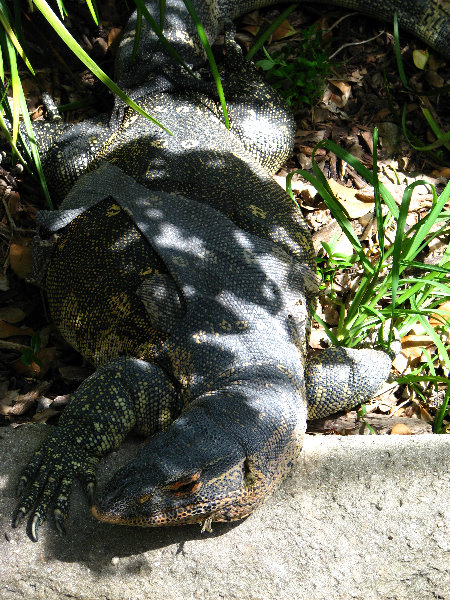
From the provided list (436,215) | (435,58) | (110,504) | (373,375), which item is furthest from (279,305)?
(435,58)

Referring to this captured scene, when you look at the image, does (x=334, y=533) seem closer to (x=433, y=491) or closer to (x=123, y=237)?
(x=433, y=491)

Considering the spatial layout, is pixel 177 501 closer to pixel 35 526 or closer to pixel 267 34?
pixel 35 526

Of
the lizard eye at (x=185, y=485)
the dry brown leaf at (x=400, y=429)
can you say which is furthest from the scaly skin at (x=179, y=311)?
the dry brown leaf at (x=400, y=429)

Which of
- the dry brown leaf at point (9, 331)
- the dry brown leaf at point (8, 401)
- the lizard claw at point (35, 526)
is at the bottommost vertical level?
the dry brown leaf at point (8, 401)

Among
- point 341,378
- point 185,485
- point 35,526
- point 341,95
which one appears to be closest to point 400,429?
point 341,378

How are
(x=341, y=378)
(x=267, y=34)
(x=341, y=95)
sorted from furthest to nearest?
(x=341, y=95) → (x=267, y=34) → (x=341, y=378)

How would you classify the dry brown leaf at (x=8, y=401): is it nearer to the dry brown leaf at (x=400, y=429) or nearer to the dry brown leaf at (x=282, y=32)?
the dry brown leaf at (x=400, y=429)

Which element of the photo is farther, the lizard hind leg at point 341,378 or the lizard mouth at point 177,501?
the lizard hind leg at point 341,378

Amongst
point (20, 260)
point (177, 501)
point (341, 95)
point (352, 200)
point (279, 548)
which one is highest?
point (341, 95)
